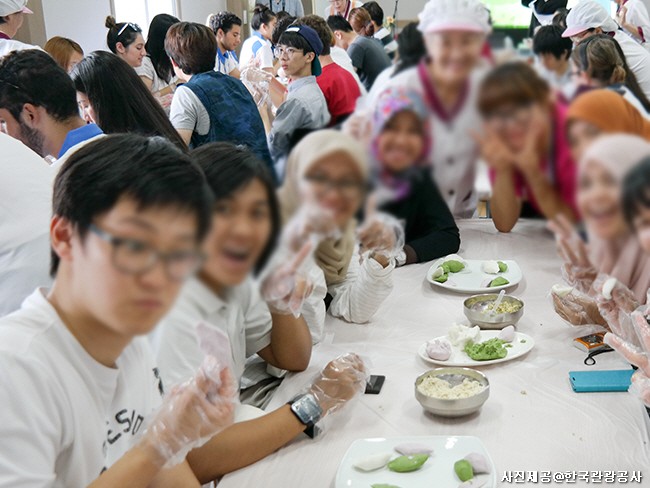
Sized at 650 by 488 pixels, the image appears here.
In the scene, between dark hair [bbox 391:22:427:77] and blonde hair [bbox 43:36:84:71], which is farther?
blonde hair [bbox 43:36:84:71]

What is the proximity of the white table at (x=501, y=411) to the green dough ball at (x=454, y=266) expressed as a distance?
127 mm

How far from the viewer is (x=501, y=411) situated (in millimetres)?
1137

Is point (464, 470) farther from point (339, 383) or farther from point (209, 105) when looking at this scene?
point (209, 105)

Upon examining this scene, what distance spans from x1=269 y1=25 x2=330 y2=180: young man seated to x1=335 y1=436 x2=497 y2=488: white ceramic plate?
Answer: 0.62m

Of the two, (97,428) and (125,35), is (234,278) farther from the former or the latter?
(125,35)

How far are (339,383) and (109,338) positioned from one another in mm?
666

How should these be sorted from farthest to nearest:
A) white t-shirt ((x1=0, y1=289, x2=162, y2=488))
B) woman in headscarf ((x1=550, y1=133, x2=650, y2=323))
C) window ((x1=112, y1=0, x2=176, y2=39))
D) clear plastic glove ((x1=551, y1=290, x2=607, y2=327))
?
window ((x1=112, y1=0, x2=176, y2=39)) → clear plastic glove ((x1=551, y1=290, x2=607, y2=327)) → white t-shirt ((x1=0, y1=289, x2=162, y2=488)) → woman in headscarf ((x1=550, y1=133, x2=650, y2=323))

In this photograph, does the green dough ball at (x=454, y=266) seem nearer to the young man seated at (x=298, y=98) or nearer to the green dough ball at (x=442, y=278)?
the green dough ball at (x=442, y=278)

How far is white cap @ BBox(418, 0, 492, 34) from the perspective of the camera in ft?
1.10

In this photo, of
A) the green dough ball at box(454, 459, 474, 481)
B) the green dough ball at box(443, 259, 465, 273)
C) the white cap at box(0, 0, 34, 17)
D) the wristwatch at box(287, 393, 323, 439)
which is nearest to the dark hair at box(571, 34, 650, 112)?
the green dough ball at box(454, 459, 474, 481)

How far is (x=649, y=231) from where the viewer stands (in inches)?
12.7

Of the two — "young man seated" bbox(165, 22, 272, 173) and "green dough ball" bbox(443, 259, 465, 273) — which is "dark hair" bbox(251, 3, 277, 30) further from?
"young man seated" bbox(165, 22, 272, 173)

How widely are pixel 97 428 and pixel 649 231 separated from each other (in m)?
0.68

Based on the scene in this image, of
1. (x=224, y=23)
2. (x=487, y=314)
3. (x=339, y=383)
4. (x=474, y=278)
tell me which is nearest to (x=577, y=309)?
(x=487, y=314)
